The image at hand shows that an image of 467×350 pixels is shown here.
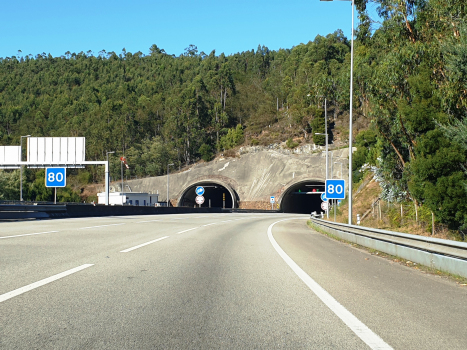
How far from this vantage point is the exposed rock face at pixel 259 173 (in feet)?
254

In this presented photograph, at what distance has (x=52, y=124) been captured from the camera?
143m

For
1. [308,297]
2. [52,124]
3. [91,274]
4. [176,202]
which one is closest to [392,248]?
[308,297]

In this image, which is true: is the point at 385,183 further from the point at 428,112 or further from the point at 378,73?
the point at 428,112

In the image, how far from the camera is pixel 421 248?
9.92 m

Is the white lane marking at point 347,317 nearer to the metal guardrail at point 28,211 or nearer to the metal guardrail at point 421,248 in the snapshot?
the metal guardrail at point 421,248

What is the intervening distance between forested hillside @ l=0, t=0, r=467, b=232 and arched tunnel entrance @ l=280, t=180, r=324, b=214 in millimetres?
12976

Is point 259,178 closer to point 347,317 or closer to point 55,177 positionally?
point 55,177

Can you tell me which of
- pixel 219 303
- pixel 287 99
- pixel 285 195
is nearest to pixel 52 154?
pixel 285 195

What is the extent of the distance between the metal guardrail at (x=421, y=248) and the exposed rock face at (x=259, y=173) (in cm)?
5925

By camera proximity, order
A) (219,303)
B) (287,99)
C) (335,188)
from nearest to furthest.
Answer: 1. (219,303)
2. (335,188)
3. (287,99)

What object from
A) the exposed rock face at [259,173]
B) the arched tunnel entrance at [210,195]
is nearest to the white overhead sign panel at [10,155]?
the arched tunnel entrance at [210,195]

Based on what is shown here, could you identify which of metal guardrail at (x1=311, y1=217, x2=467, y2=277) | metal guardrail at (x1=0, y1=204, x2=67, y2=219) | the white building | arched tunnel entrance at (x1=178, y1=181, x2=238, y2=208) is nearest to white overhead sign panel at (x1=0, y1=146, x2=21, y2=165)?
metal guardrail at (x1=0, y1=204, x2=67, y2=219)

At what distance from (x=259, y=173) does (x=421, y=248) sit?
242 feet

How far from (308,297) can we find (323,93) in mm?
25523
